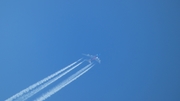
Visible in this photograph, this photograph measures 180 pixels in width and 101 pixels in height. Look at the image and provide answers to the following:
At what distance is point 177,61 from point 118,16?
1605mm

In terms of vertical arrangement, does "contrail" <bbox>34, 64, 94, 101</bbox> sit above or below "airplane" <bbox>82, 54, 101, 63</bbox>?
below

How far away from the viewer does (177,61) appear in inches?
156

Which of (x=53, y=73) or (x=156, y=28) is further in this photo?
(x=156, y=28)

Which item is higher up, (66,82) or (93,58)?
(93,58)

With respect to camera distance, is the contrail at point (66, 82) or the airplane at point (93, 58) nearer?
the contrail at point (66, 82)

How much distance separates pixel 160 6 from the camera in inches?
151

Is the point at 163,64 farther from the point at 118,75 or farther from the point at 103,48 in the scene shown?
the point at 103,48

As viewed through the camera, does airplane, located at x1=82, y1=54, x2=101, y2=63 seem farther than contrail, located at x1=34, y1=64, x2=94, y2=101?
Yes

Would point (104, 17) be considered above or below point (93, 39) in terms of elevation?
above

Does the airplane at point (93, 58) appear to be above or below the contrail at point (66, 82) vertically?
above

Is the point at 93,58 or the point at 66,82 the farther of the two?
the point at 93,58

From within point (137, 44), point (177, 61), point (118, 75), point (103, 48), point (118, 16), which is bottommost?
point (177, 61)

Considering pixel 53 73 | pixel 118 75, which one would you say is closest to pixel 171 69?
pixel 118 75

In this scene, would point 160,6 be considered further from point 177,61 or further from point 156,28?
point 177,61
